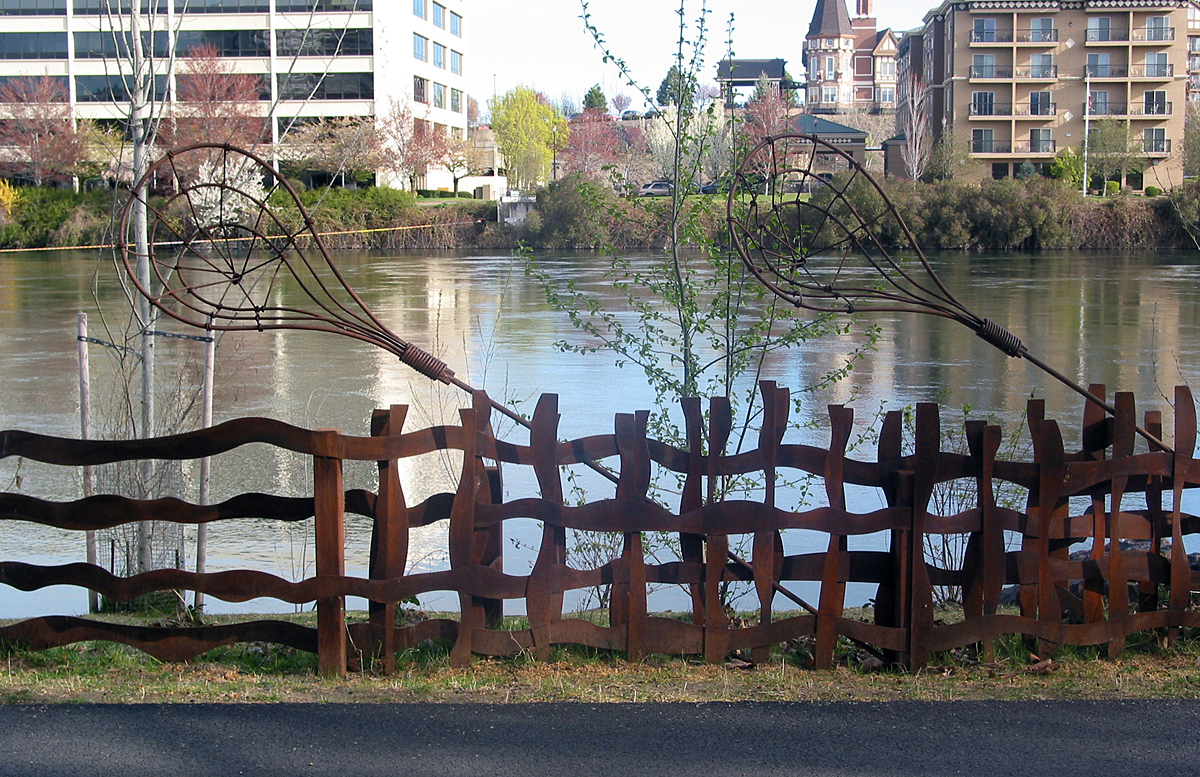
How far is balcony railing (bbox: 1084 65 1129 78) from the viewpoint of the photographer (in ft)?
249

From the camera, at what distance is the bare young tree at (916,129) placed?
71.6 m

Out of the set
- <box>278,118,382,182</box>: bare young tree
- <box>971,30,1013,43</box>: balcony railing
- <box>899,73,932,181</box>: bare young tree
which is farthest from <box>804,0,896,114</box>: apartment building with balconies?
<box>278,118,382,182</box>: bare young tree

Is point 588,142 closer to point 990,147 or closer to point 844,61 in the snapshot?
point 990,147

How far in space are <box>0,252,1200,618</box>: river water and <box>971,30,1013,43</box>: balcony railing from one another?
46.7 m

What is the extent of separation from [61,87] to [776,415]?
77.5 m

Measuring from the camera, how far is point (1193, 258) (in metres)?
46.2

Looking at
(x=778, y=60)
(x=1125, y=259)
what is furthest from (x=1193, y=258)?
(x=778, y=60)

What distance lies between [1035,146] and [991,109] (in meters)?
3.64

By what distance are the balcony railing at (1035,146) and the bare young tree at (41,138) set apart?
5487 centimetres

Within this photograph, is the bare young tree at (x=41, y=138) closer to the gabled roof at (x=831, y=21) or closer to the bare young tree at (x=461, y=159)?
the bare young tree at (x=461, y=159)

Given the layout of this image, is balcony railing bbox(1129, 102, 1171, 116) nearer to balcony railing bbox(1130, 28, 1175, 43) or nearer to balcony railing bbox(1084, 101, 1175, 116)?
balcony railing bbox(1084, 101, 1175, 116)

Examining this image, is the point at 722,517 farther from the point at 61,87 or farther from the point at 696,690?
the point at 61,87

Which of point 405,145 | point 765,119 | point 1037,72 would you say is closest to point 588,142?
point 405,145

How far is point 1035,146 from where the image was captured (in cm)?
7681
